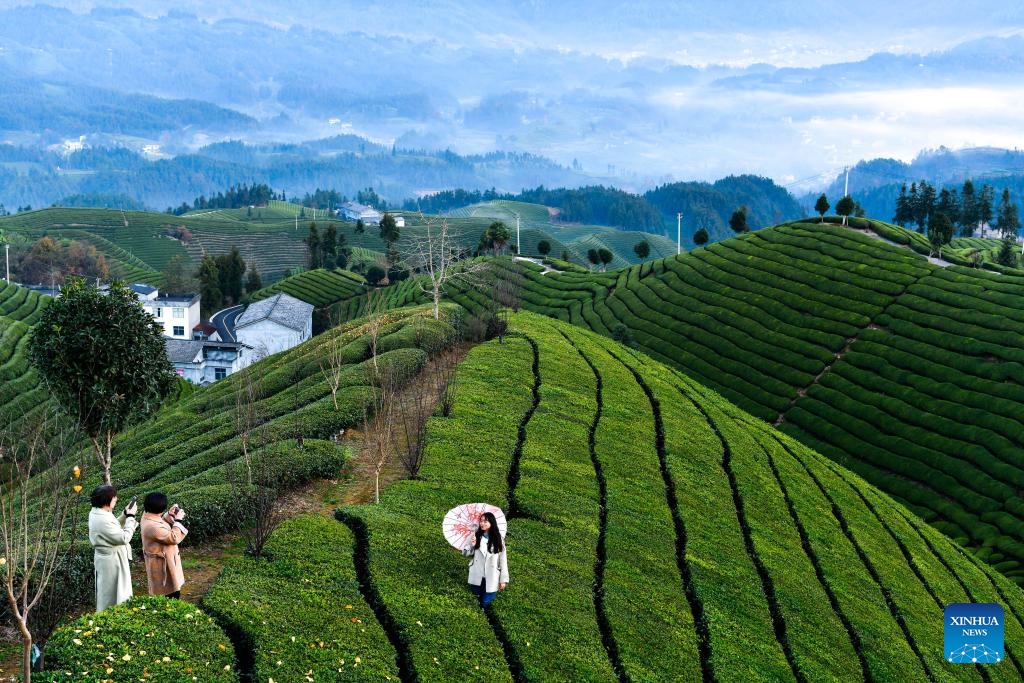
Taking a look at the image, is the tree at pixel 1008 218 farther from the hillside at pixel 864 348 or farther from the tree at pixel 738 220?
the hillside at pixel 864 348

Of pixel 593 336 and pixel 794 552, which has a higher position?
pixel 593 336

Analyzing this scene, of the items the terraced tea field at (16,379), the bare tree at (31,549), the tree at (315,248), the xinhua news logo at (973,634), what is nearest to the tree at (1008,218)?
the tree at (315,248)

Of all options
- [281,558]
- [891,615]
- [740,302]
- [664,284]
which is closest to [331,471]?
[281,558]

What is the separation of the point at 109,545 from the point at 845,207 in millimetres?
80638

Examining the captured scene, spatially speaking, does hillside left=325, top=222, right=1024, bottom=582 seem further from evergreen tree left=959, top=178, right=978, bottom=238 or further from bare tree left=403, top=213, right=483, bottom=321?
evergreen tree left=959, top=178, right=978, bottom=238

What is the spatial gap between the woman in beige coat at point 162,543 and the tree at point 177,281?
390ft

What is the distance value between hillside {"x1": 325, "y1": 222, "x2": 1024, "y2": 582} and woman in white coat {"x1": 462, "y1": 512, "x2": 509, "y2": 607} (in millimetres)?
28060

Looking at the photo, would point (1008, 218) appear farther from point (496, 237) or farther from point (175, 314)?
point (175, 314)

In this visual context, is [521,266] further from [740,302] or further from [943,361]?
[943,361]

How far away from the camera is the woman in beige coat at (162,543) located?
14781 mm

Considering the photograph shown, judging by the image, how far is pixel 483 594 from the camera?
17.4 metres

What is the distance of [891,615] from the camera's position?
2416 centimetres

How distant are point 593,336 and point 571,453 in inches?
864

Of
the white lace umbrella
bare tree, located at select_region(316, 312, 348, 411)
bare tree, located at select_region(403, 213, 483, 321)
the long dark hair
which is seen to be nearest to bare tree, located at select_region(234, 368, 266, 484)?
bare tree, located at select_region(316, 312, 348, 411)
